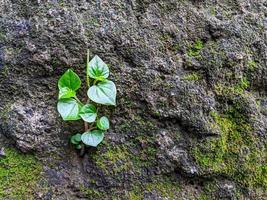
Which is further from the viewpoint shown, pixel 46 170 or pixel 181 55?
pixel 181 55

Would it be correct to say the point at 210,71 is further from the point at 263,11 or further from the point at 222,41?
the point at 263,11

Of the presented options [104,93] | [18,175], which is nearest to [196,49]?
[104,93]

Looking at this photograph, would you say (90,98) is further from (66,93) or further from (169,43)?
(169,43)

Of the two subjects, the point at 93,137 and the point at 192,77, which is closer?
the point at 93,137

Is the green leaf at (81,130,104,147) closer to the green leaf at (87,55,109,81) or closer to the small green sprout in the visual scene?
the small green sprout

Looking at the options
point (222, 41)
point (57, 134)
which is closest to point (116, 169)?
point (57, 134)

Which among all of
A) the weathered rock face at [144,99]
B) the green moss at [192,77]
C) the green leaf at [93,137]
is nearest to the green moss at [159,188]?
the weathered rock face at [144,99]
